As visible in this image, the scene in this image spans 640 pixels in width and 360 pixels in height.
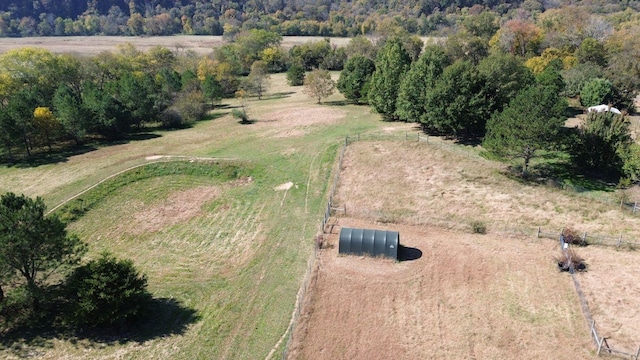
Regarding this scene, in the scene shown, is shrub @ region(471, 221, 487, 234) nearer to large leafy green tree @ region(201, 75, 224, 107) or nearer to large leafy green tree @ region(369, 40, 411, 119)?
large leafy green tree @ region(369, 40, 411, 119)

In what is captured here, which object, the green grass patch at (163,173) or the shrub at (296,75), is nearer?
the green grass patch at (163,173)

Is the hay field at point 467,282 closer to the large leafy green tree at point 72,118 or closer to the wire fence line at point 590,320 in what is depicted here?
the wire fence line at point 590,320

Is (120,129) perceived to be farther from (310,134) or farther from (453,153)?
(453,153)

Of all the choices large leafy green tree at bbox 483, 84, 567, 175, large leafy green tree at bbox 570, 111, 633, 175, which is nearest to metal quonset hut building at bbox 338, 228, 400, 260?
large leafy green tree at bbox 483, 84, 567, 175

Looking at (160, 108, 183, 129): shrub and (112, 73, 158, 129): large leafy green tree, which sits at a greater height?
(112, 73, 158, 129): large leafy green tree

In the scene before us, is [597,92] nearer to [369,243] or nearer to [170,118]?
[369,243]

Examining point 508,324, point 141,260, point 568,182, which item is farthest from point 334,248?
point 568,182

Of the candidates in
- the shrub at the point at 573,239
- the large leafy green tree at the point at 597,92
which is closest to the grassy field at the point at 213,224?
the shrub at the point at 573,239
